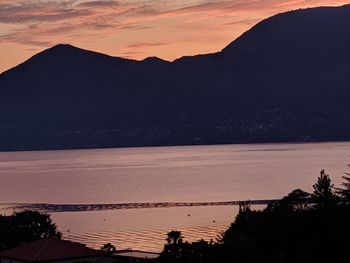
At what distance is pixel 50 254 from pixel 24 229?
13.9 meters

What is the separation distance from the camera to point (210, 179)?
174m

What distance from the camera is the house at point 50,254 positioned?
48.2 meters

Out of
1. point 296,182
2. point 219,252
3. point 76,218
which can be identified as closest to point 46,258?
point 219,252

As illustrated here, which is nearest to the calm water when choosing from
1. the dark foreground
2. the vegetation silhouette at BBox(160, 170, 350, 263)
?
the dark foreground

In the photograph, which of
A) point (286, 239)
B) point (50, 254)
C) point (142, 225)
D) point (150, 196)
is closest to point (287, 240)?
point (286, 239)

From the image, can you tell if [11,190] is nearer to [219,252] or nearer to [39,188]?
[39,188]

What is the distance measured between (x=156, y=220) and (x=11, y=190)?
225 feet

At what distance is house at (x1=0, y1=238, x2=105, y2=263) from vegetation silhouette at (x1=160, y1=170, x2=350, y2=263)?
527cm

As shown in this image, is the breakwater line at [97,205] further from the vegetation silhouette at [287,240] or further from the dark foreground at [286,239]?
the vegetation silhouette at [287,240]

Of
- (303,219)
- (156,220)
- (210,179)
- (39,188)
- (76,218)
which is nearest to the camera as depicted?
(303,219)

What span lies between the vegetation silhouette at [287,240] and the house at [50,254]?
527 cm

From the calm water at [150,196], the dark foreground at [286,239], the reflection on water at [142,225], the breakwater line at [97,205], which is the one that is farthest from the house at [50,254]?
the breakwater line at [97,205]

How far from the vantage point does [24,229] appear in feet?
202

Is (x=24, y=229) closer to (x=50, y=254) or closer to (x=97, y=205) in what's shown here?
(x=50, y=254)
